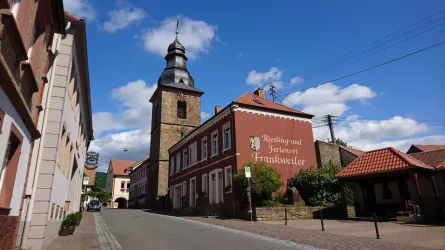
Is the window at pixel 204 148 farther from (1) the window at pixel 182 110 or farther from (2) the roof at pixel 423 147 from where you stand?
(2) the roof at pixel 423 147

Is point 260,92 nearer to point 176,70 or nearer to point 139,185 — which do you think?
point 176,70

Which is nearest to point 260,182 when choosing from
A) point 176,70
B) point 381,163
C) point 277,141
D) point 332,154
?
point 277,141

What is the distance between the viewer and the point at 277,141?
76.2 ft

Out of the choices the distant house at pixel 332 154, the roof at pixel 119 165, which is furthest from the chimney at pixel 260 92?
the roof at pixel 119 165

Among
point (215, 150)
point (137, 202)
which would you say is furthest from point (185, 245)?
point (137, 202)

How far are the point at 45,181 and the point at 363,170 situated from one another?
51.2ft

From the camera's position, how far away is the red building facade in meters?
22.0

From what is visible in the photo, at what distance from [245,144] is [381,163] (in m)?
8.66

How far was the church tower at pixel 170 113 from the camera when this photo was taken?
41.4 metres

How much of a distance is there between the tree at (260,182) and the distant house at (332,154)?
436 inches

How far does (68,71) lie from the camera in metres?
9.66

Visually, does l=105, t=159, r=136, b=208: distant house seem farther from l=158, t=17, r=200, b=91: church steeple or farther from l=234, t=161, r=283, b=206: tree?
l=234, t=161, r=283, b=206: tree

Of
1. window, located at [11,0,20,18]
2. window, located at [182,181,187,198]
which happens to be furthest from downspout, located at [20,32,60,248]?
window, located at [182,181,187,198]

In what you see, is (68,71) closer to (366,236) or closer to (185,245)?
→ (185,245)
